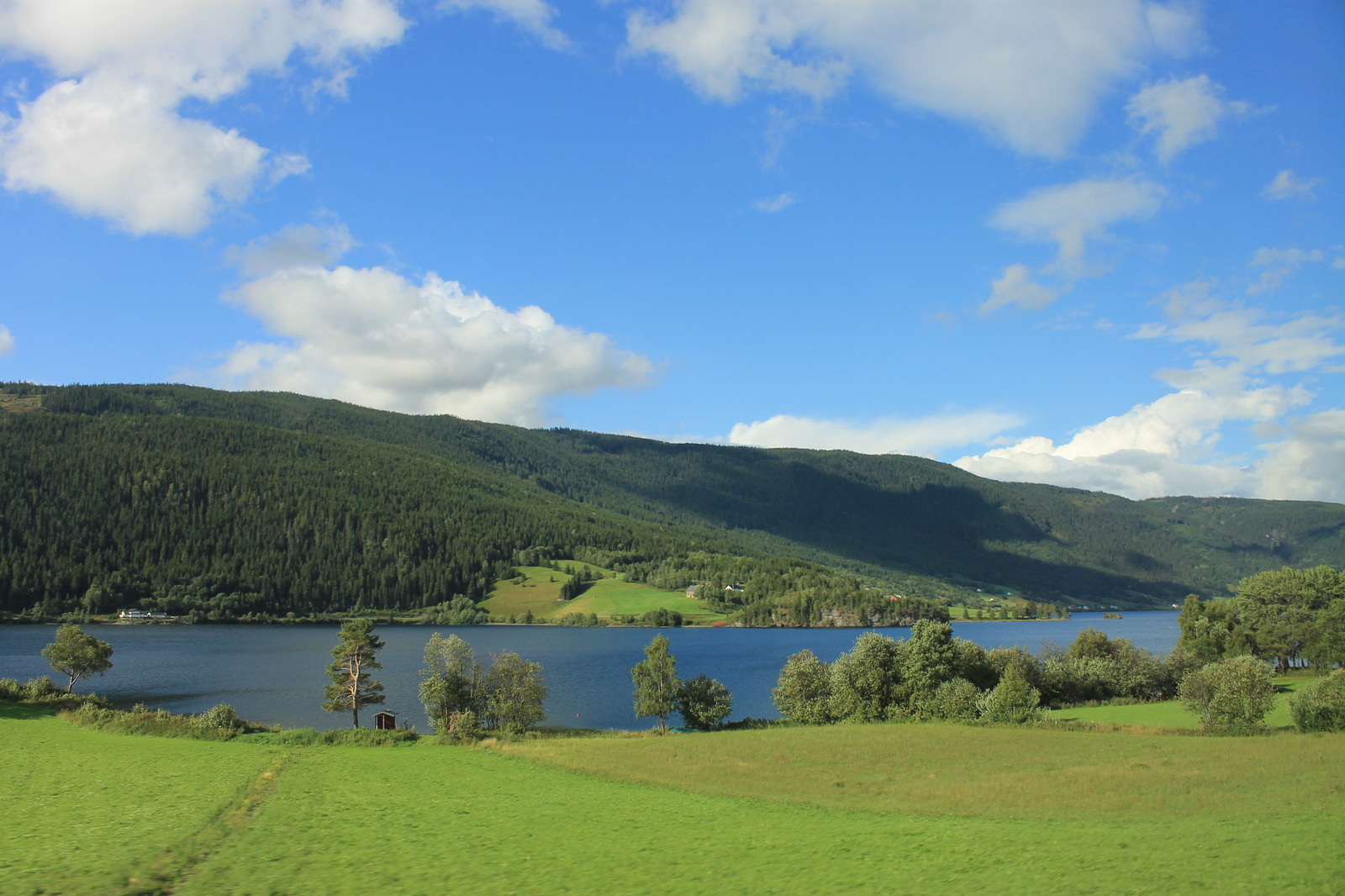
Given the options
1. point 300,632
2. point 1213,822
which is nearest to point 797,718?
point 1213,822

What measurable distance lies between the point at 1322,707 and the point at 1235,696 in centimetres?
537

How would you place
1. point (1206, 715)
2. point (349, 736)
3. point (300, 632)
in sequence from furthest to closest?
point (300, 632), point (1206, 715), point (349, 736)

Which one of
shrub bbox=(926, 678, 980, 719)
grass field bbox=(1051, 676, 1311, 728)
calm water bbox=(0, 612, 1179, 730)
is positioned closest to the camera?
grass field bbox=(1051, 676, 1311, 728)

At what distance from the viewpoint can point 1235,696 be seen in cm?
5481

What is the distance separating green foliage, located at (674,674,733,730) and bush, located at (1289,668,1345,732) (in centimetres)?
4044

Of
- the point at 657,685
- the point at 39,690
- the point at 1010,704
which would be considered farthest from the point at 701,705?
the point at 39,690

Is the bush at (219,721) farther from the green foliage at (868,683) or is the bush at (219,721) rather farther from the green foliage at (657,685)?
the green foliage at (868,683)

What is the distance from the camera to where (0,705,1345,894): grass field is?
19609 millimetres

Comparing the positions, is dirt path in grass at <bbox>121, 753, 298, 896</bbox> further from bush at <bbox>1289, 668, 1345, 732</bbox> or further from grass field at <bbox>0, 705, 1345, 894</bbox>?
bush at <bbox>1289, 668, 1345, 732</bbox>

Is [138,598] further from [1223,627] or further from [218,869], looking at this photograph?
[1223,627]

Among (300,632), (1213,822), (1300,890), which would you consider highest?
(1300,890)

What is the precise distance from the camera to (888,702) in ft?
226

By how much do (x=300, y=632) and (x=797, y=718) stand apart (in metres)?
145

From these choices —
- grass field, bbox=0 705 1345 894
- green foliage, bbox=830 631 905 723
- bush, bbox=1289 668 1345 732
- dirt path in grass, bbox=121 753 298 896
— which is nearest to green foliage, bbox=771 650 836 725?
green foliage, bbox=830 631 905 723
